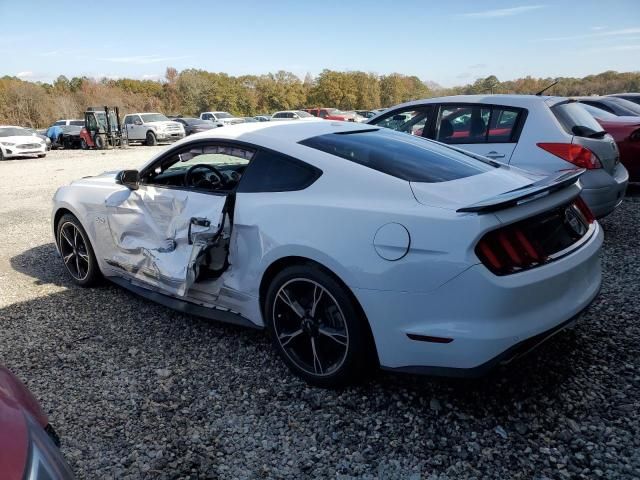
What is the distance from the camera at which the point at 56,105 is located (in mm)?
50031

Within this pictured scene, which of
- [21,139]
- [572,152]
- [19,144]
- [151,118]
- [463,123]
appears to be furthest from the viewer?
[151,118]

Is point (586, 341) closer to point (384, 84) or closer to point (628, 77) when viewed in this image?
point (628, 77)

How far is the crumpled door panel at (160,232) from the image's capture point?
314 cm

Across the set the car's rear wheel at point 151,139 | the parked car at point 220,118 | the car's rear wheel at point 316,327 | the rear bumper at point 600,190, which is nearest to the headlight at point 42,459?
the car's rear wheel at point 316,327

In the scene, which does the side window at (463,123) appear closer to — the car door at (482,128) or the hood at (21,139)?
the car door at (482,128)

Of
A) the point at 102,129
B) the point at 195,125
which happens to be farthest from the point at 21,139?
the point at 195,125

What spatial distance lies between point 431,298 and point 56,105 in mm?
57316

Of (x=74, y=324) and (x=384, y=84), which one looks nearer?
(x=74, y=324)

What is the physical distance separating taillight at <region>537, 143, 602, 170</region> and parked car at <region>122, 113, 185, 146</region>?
2518 cm

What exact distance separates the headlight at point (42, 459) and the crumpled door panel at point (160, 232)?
1.69 m

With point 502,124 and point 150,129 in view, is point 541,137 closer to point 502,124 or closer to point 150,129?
point 502,124

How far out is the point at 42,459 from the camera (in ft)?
4.39

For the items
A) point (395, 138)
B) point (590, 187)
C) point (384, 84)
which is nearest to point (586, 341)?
point (395, 138)

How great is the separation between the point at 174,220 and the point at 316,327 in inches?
53.9
